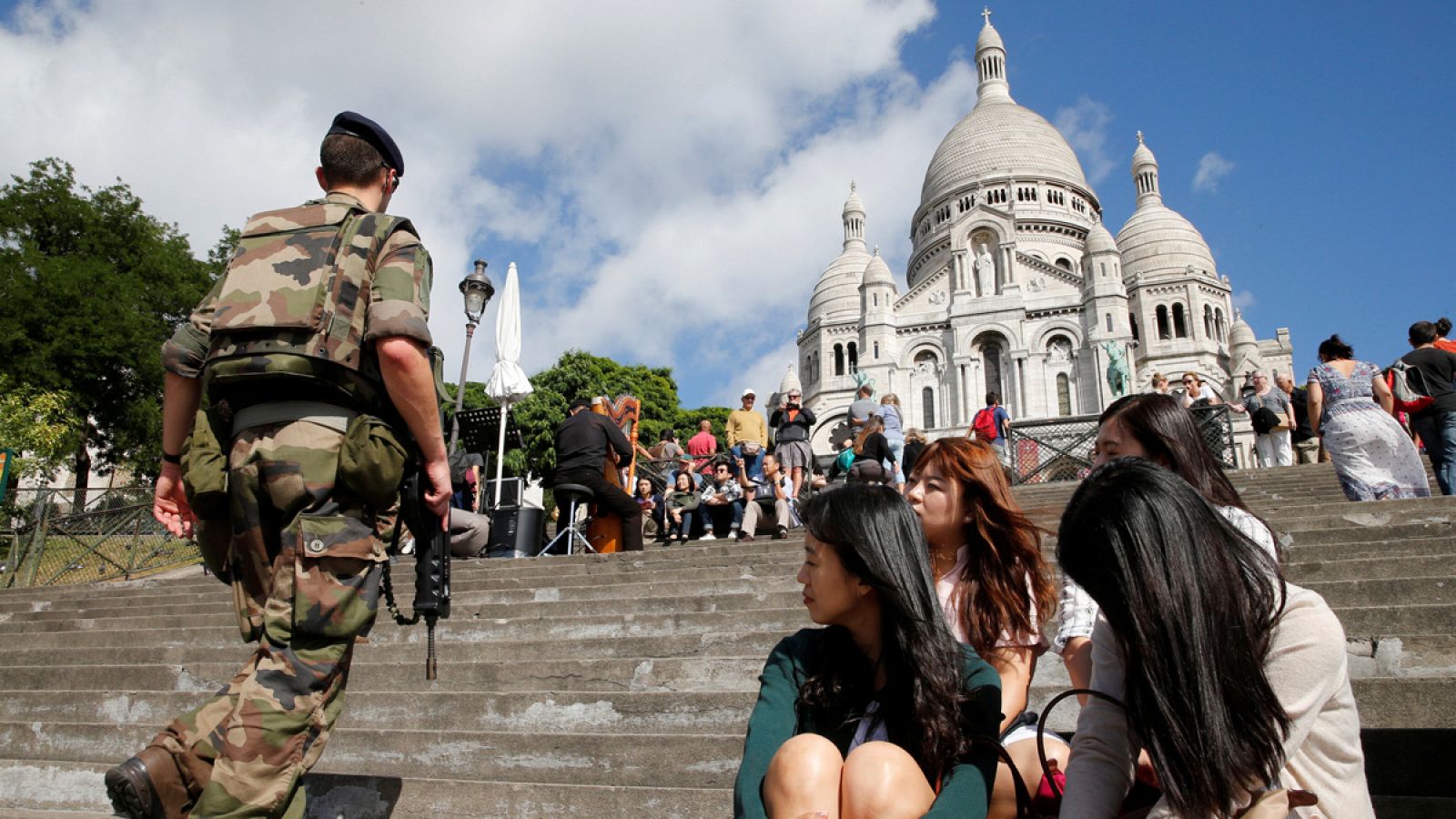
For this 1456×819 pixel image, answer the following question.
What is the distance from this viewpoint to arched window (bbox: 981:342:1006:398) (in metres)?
44.8

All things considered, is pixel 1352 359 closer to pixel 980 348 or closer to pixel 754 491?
pixel 754 491

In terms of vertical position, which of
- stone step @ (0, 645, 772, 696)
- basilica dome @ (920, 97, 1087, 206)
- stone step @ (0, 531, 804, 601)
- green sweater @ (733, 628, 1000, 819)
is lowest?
stone step @ (0, 645, 772, 696)

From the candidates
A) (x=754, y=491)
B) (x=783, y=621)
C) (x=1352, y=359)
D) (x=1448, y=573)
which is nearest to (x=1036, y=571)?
(x=783, y=621)

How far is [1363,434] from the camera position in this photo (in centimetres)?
603

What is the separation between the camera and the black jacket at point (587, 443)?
7.72m

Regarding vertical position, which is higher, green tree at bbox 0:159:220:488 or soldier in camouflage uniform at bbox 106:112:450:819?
green tree at bbox 0:159:220:488

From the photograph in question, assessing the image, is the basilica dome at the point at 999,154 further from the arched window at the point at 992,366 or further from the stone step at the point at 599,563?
the stone step at the point at 599,563

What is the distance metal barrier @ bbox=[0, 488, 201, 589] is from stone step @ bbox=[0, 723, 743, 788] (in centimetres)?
848

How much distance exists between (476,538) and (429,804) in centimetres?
559

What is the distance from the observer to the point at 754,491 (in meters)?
9.18

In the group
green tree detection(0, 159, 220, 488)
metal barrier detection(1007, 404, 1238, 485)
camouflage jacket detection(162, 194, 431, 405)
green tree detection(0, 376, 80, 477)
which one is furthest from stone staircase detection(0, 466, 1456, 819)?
green tree detection(0, 159, 220, 488)

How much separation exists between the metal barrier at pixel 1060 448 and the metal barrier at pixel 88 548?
41.6ft

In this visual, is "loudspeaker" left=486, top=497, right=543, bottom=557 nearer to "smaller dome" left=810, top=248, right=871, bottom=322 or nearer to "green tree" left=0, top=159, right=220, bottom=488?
"green tree" left=0, top=159, right=220, bottom=488

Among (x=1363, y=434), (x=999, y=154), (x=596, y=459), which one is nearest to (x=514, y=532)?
(x=596, y=459)
